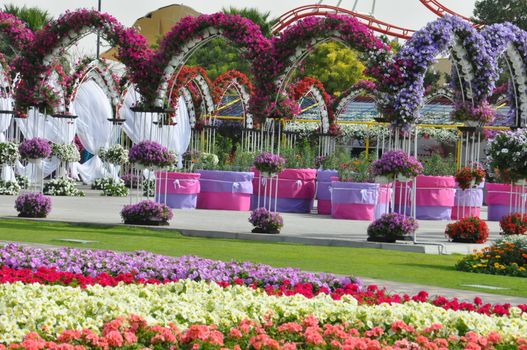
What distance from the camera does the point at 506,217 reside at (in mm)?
21859

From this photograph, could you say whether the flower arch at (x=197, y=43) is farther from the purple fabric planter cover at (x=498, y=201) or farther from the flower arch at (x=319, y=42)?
the purple fabric planter cover at (x=498, y=201)

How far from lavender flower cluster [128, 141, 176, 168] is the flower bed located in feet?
24.7

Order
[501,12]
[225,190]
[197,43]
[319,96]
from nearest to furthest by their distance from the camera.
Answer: [197,43]
[225,190]
[319,96]
[501,12]

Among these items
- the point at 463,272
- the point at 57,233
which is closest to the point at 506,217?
the point at 463,272

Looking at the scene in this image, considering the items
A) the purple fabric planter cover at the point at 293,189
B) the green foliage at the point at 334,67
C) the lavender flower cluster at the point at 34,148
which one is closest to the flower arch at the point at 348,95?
the purple fabric planter cover at the point at 293,189

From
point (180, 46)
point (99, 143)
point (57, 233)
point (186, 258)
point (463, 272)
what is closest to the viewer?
point (186, 258)

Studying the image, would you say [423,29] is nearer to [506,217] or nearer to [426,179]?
[506,217]

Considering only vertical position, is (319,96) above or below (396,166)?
above

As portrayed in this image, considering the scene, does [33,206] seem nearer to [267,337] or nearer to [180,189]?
[180,189]

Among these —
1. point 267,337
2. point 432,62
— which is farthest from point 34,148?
point 267,337

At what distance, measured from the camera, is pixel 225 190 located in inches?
1119

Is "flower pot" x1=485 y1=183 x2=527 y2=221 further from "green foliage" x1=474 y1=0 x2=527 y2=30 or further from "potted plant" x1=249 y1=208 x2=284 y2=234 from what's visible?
"green foliage" x1=474 y1=0 x2=527 y2=30

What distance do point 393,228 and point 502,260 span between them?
370 centimetres

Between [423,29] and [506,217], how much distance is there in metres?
4.01
